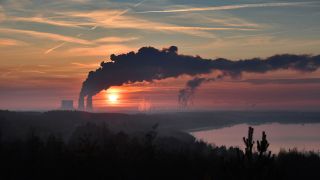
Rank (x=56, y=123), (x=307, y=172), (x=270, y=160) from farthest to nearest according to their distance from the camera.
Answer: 1. (x=56, y=123)
2. (x=307, y=172)
3. (x=270, y=160)

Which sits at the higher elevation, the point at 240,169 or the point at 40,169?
the point at 240,169

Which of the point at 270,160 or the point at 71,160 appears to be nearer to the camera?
the point at 270,160

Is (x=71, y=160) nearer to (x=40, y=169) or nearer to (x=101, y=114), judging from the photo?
(x=40, y=169)

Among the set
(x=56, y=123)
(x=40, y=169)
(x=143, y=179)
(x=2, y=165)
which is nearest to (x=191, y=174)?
(x=143, y=179)

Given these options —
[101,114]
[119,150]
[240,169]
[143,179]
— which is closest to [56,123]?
[101,114]

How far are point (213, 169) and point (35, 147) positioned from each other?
12.7 meters

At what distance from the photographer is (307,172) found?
33781mm

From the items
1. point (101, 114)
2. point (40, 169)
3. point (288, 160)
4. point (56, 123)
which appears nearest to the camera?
point (40, 169)

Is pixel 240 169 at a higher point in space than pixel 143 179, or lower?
higher

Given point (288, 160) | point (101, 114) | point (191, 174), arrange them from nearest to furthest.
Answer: point (191, 174), point (288, 160), point (101, 114)

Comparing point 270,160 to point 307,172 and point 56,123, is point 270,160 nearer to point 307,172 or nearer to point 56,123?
point 307,172

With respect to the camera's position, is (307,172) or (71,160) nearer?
(71,160)

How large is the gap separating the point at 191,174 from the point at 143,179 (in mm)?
4055

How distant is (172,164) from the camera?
30594 mm
